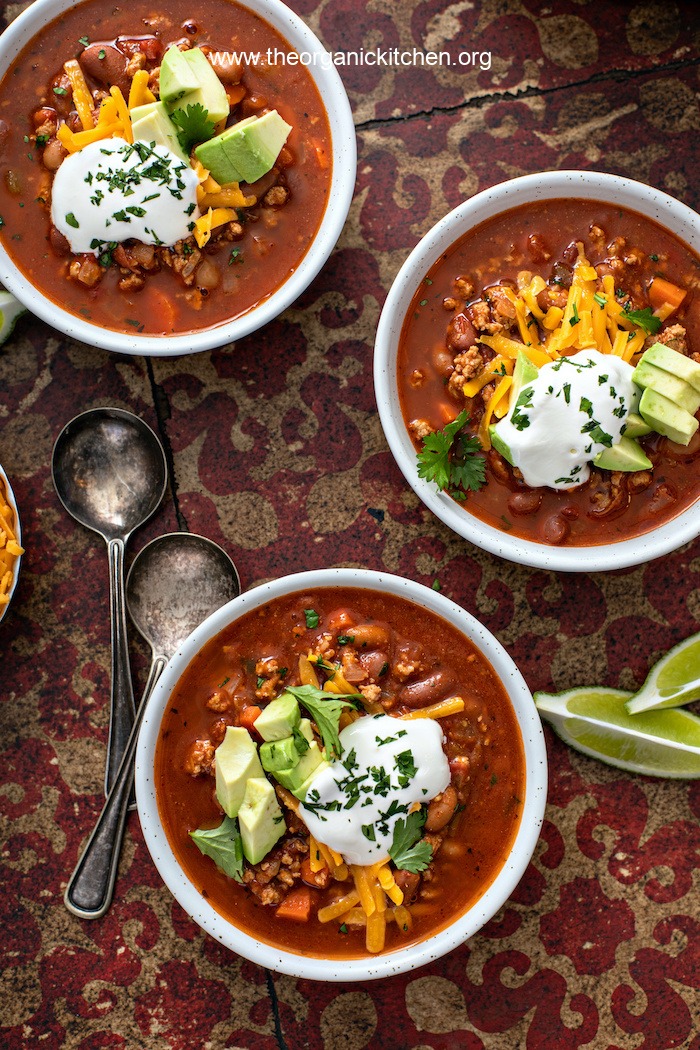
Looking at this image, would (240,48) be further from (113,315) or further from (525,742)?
(525,742)

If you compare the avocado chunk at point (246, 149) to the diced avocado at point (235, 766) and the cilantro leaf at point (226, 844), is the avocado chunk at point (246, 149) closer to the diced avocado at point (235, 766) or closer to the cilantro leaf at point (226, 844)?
the diced avocado at point (235, 766)

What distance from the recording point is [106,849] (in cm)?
293

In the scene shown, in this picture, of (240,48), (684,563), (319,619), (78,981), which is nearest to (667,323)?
(684,563)

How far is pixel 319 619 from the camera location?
104 inches

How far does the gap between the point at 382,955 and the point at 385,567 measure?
120 centimetres

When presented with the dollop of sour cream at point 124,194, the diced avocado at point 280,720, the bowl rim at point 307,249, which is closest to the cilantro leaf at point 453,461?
the bowl rim at point 307,249

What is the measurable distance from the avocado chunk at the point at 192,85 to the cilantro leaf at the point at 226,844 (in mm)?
2059

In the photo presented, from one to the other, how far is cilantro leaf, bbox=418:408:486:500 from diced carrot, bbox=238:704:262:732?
0.84 m

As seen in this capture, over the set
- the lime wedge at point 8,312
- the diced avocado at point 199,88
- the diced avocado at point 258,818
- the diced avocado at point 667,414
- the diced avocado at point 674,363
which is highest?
the diced avocado at point 199,88

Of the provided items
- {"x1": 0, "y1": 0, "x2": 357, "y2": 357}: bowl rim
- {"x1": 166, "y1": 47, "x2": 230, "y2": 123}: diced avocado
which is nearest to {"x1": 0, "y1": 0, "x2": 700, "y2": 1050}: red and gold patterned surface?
{"x1": 0, "y1": 0, "x2": 357, "y2": 357}: bowl rim

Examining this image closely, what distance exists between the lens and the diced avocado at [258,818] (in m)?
2.44

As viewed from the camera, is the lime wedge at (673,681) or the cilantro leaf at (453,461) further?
the lime wedge at (673,681)

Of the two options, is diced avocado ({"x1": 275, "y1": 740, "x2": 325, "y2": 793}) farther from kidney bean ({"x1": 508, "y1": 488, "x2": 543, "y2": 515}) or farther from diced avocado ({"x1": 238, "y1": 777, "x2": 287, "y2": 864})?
kidney bean ({"x1": 508, "y1": 488, "x2": 543, "y2": 515})

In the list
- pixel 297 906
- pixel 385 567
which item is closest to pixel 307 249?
pixel 385 567
